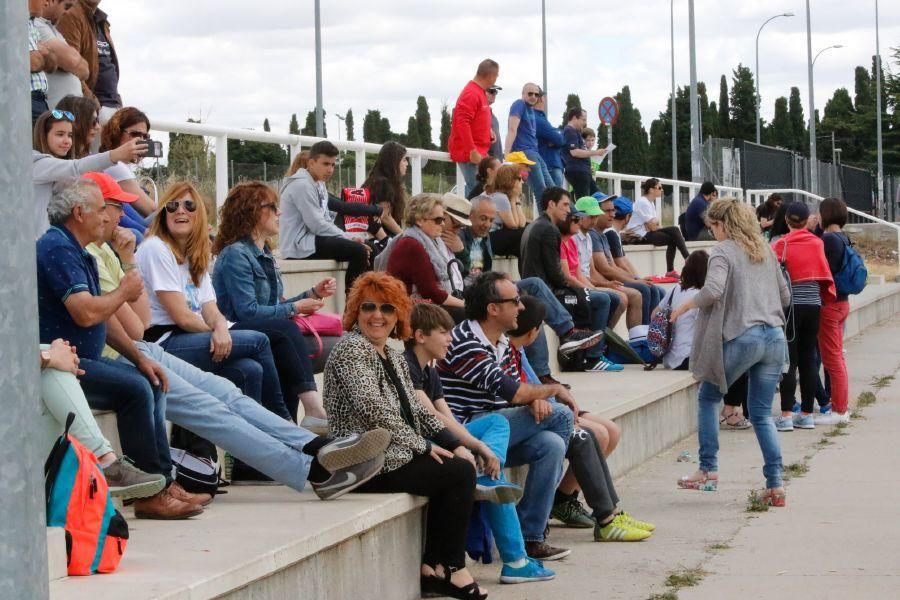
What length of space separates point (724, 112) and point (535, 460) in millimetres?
93165

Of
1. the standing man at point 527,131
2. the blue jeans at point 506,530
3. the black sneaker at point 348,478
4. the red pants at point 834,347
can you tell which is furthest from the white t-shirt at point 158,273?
the standing man at point 527,131

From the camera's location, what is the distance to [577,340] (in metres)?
12.8

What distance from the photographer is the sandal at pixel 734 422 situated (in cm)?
1302

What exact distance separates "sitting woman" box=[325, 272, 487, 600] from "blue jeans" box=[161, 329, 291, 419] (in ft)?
2.37

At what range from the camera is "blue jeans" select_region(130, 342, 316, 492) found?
658 centimetres

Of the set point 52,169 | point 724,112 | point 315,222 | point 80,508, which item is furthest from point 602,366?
point 724,112

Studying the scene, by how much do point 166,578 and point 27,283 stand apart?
9.02 feet

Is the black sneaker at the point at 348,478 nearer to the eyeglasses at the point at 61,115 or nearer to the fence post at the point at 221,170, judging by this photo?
the eyeglasses at the point at 61,115

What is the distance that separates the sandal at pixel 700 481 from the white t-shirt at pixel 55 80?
14.9 ft

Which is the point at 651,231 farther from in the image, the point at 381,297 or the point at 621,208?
the point at 381,297

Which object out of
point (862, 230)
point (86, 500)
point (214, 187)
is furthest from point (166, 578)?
point (862, 230)

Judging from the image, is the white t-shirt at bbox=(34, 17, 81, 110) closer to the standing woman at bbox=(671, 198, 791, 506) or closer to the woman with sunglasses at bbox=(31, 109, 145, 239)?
the woman with sunglasses at bbox=(31, 109, 145, 239)

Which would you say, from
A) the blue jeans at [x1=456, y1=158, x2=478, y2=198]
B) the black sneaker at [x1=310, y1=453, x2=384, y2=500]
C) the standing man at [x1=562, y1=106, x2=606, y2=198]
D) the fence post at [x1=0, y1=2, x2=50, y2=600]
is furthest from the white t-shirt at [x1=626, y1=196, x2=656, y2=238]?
the fence post at [x1=0, y1=2, x2=50, y2=600]

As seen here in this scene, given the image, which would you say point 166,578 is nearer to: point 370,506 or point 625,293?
point 370,506
